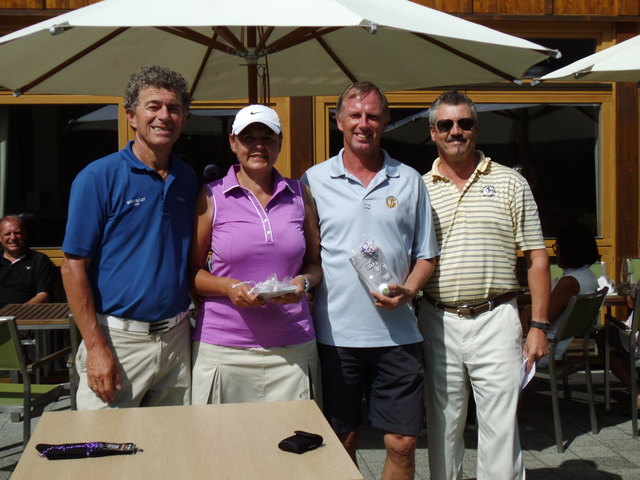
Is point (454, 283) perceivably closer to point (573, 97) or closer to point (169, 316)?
point (169, 316)

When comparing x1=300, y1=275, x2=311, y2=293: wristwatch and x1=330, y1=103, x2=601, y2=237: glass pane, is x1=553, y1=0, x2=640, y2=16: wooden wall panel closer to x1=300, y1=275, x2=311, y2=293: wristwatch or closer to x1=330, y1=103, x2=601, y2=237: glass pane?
x1=330, y1=103, x2=601, y2=237: glass pane

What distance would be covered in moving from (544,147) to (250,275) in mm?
5444

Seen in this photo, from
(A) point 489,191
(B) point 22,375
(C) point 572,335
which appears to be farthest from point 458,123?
(B) point 22,375

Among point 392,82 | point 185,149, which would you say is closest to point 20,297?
point 185,149

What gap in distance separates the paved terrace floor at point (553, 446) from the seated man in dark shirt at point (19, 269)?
3.21 feet

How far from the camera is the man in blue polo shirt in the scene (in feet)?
10.4

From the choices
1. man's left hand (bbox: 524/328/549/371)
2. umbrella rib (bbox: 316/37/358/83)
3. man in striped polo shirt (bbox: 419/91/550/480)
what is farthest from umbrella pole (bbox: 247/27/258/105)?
man's left hand (bbox: 524/328/549/371)

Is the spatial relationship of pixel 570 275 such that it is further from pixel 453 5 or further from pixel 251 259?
pixel 251 259

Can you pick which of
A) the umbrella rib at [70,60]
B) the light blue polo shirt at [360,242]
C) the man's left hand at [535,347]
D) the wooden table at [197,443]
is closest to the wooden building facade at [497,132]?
the umbrella rib at [70,60]

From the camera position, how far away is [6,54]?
14.1 feet

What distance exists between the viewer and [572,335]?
18.7 feet

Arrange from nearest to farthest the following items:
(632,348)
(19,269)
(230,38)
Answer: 1. (230,38)
2. (632,348)
3. (19,269)

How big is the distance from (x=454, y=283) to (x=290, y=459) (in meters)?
1.56

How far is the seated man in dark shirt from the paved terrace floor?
38.5 inches
